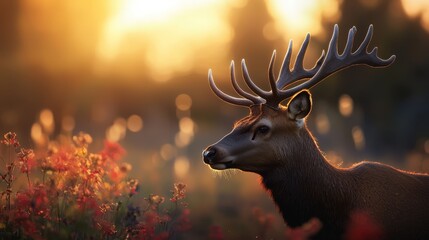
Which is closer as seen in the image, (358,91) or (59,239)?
(59,239)

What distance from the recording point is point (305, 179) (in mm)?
6352

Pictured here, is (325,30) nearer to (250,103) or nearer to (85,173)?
(250,103)

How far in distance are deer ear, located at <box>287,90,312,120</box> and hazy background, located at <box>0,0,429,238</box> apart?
3829 mm

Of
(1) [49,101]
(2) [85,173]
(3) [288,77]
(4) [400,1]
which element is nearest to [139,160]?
(1) [49,101]

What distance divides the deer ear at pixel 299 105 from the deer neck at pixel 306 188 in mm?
287

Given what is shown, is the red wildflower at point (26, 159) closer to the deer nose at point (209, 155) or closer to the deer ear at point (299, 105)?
the deer nose at point (209, 155)

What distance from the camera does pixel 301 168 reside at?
21.0ft

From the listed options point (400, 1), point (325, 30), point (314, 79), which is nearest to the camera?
point (314, 79)

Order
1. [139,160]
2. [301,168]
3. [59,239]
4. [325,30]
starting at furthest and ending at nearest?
[325,30] < [139,160] < [301,168] < [59,239]

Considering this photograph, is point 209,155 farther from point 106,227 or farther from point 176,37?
point 176,37

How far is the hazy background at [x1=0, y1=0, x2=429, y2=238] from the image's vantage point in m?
14.9

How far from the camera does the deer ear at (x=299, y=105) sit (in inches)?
248

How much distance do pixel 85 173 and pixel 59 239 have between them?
2.57 feet

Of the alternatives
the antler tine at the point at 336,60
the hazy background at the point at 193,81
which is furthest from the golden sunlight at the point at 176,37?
the antler tine at the point at 336,60
